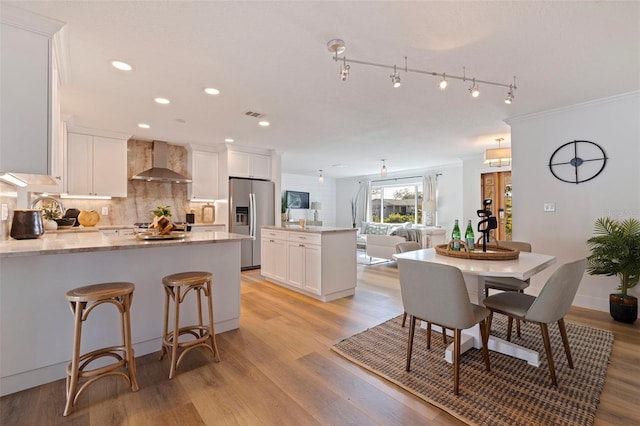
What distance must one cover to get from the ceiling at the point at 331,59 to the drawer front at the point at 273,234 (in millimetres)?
1570

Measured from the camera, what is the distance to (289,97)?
3.11 metres

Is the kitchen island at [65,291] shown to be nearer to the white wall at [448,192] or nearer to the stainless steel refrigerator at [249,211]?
the stainless steel refrigerator at [249,211]

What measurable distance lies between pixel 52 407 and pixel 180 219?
404 centimetres

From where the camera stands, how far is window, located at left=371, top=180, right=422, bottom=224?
8.56 metres

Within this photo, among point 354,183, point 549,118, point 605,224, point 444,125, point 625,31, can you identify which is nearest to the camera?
point 625,31

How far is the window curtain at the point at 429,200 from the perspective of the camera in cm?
776

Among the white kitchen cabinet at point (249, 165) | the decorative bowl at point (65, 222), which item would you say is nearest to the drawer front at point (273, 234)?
the white kitchen cabinet at point (249, 165)

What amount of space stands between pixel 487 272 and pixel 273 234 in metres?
3.20

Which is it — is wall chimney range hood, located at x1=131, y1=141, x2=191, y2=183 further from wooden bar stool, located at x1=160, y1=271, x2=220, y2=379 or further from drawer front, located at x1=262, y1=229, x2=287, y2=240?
wooden bar stool, located at x1=160, y1=271, x2=220, y2=379

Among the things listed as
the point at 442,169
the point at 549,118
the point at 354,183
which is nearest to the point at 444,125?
the point at 549,118

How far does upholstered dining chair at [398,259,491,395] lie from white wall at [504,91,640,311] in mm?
2334

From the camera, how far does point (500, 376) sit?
1.99 m

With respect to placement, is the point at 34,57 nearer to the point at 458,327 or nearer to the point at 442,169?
the point at 458,327

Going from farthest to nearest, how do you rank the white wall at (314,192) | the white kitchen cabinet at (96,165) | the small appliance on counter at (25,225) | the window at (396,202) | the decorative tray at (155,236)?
1. the white wall at (314,192)
2. the window at (396,202)
3. the white kitchen cabinet at (96,165)
4. the decorative tray at (155,236)
5. the small appliance on counter at (25,225)
